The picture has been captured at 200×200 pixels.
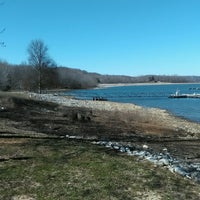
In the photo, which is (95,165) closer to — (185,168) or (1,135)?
(185,168)

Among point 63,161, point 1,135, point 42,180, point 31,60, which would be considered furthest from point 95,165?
point 31,60

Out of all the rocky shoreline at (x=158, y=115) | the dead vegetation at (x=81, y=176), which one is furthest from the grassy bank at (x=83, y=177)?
the rocky shoreline at (x=158, y=115)

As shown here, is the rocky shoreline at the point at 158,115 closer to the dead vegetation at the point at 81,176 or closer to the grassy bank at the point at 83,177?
the dead vegetation at the point at 81,176

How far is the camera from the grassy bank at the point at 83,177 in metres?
9.05

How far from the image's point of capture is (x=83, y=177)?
10125 mm

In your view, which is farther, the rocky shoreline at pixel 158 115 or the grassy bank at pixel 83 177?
the rocky shoreline at pixel 158 115

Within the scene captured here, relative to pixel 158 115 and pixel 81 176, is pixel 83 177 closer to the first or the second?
pixel 81 176

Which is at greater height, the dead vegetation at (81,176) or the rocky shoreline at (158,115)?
the dead vegetation at (81,176)

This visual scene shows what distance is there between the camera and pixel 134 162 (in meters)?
11.6

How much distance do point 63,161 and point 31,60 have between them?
83.8 m

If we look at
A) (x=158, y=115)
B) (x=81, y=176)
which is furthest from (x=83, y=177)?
(x=158, y=115)

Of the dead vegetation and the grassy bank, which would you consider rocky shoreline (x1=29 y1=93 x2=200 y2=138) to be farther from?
the grassy bank

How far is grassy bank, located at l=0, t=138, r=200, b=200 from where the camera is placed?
9047mm

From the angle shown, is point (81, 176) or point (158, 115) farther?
point (158, 115)
